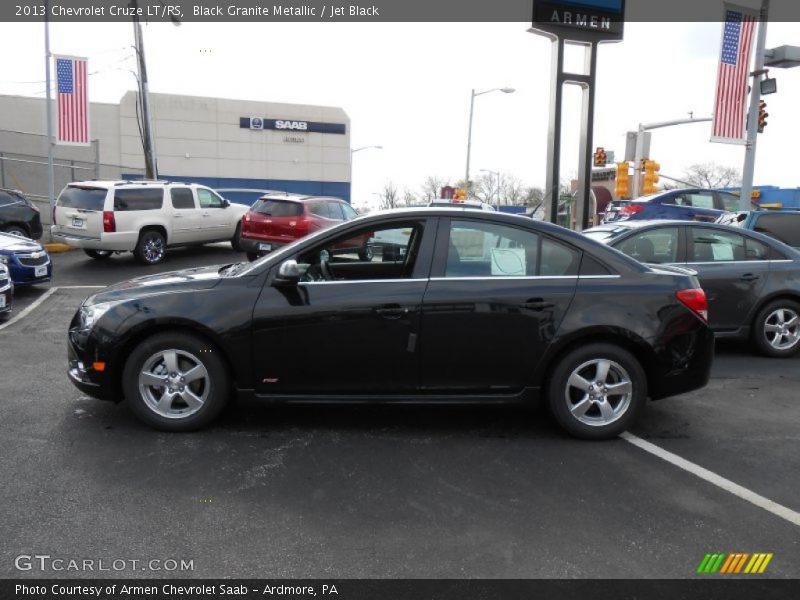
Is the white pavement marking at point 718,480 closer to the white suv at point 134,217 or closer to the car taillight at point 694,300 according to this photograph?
the car taillight at point 694,300

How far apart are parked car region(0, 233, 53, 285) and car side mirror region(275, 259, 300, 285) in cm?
789

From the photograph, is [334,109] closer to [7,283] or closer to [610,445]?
[7,283]

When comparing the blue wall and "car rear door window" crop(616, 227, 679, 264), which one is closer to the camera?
"car rear door window" crop(616, 227, 679, 264)

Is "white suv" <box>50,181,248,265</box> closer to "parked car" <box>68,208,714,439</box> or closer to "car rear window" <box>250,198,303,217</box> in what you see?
"car rear window" <box>250,198,303,217</box>

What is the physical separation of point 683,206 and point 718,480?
13866mm

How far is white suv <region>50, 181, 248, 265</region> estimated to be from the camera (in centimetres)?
1450

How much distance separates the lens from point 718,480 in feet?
13.9

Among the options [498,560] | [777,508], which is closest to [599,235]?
[777,508]

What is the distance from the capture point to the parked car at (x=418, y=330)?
15.4ft

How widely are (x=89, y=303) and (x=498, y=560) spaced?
344 centimetres

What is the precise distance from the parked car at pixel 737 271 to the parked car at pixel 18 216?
1374 centimetres

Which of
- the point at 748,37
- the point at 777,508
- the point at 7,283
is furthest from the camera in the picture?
the point at 748,37

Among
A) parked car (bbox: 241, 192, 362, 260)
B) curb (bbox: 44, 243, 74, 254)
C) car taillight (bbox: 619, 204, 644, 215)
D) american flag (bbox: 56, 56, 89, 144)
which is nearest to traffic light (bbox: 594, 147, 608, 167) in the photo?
car taillight (bbox: 619, 204, 644, 215)

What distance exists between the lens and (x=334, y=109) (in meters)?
50.0
